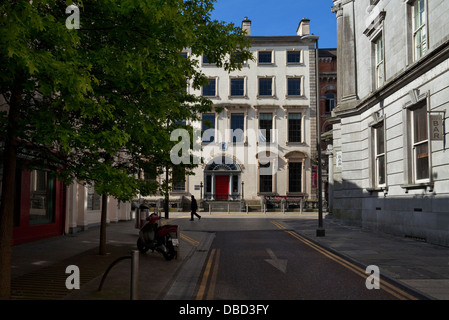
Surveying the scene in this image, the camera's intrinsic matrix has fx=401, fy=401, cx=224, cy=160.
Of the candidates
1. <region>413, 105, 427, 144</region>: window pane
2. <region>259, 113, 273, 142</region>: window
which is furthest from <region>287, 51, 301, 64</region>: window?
<region>413, 105, 427, 144</region>: window pane

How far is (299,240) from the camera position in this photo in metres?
16.2

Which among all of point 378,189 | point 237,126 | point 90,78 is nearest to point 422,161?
point 378,189

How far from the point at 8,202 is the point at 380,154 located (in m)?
17.0

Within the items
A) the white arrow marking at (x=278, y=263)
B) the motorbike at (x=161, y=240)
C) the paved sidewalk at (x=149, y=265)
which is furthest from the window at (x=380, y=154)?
the motorbike at (x=161, y=240)

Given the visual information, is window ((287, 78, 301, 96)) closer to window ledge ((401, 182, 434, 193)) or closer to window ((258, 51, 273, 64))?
window ((258, 51, 273, 64))

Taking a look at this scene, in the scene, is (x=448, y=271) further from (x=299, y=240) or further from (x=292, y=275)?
(x=299, y=240)

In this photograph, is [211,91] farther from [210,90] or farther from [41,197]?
[41,197]

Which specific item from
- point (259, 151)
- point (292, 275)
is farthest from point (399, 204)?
point (259, 151)

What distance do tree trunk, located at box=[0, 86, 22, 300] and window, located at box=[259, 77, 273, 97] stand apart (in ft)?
127

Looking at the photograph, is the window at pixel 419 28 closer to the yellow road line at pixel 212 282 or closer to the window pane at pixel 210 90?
the yellow road line at pixel 212 282

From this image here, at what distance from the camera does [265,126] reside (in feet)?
144

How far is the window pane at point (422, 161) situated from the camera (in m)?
15.1

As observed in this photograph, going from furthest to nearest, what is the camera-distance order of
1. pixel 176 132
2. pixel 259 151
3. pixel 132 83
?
pixel 259 151 < pixel 176 132 < pixel 132 83
